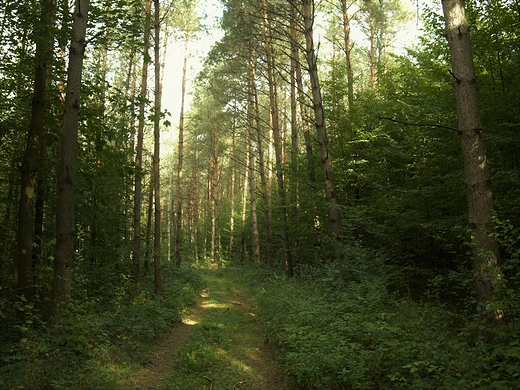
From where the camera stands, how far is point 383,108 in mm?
12125

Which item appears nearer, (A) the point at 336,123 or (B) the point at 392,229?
(B) the point at 392,229

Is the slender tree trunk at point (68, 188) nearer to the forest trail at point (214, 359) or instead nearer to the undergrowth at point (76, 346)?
the undergrowth at point (76, 346)

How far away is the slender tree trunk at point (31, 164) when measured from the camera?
6.70m

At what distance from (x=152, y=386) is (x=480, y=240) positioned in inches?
199

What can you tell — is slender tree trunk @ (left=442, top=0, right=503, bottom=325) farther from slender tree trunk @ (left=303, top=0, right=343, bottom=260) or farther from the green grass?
slender tree trunk @ (left=303, top=0, right=343, bottom=260)

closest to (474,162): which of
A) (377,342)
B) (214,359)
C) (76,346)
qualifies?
(377,342)

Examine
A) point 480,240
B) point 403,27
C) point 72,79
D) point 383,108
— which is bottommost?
point 480,240

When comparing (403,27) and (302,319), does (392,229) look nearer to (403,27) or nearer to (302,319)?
(302,319)

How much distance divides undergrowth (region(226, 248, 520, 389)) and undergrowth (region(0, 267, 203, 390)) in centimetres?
261

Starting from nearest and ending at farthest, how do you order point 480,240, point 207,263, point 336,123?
1. point 480,240
2. point 336,123
3. point 207,263

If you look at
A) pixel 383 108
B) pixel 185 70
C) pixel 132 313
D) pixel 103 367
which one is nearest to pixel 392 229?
pixel 383 108

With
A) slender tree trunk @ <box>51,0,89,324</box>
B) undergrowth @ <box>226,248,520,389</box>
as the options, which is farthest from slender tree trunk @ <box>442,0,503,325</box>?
slender tree trunk @ <box>51,0,89,324</box>

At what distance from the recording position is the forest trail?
5602 mm

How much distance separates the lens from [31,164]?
277 inches
